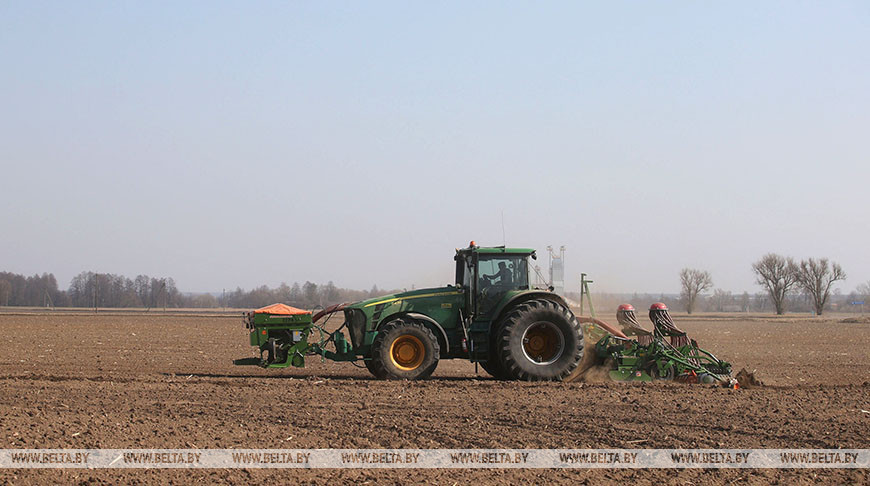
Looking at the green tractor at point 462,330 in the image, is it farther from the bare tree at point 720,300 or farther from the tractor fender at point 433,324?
the bare tree at point 720,300

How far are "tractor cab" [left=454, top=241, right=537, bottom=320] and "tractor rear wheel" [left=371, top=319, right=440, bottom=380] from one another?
36.7 inches

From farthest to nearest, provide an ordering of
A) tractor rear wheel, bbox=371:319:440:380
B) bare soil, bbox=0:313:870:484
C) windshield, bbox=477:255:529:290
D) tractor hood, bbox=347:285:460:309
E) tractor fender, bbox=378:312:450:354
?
windshield, bbox=477:255:529:290 → tractor hood, bbox=347:285:460:309 → tractor fender, bbox=378:312:450:354 → tractor rear wheel, bbox=371:319:440:380 → bare soil, bbox=0:313:870:484

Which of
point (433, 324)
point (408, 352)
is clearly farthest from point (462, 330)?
point (408, 352)

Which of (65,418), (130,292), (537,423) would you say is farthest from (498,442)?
(130,292)

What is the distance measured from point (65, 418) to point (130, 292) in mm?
127267

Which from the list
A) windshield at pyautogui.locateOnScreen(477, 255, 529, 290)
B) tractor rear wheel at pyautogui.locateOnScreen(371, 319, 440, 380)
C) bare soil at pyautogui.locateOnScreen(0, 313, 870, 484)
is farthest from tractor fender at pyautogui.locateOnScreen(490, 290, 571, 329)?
bare soil at pyautogui.locateOnScreen(0, 313, 870, 484)

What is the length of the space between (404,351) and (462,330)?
3.40 ft

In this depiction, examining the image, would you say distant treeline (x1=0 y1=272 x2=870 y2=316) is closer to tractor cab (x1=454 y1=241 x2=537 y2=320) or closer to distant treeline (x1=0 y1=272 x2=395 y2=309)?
distant treeline (x1=0 y1=272 x2=395 y2=309)

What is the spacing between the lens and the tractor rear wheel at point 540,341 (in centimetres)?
1264

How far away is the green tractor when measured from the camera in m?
12.8

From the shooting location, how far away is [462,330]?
13.2 m

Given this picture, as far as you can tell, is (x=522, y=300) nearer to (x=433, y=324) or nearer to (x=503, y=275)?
(x=503, y=275)

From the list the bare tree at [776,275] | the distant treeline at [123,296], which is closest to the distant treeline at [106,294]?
the distant treeline at [123,296]

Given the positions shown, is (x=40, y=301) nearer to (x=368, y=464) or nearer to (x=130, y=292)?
(x=130, y=292)
